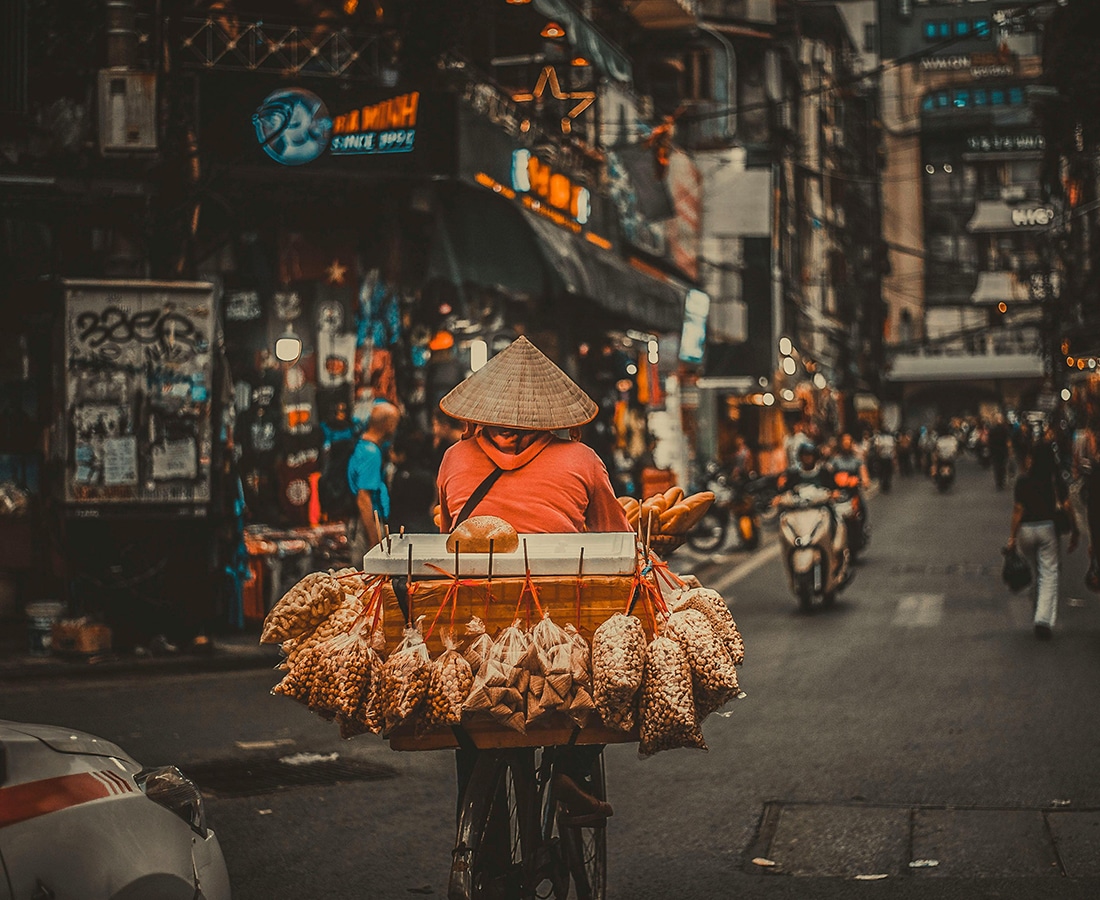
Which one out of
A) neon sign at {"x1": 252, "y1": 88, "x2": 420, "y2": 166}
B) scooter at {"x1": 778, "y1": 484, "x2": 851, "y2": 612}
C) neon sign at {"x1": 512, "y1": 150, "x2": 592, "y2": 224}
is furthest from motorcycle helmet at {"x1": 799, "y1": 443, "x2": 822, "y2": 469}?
neon sign at {"x1": 252, "y1": 88, "x2": 420, "y2": 166}

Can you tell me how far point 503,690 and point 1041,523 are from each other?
9.53 metres

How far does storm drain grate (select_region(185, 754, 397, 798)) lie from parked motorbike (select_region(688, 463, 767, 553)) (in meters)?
14.2

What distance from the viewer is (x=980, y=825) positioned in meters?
6.57

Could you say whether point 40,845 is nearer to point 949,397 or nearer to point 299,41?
point 299,41

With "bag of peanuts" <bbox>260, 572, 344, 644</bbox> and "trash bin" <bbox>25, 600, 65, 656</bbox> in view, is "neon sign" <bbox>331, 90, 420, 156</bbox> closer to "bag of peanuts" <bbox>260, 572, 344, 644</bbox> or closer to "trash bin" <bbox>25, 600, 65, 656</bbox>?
"trash bin" <bbox>25, 600, 65, 656</bbox>

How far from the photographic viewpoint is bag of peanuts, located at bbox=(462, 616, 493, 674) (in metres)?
4.17

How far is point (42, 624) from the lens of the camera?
1200cm

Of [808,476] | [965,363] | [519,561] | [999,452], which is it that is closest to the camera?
[519,561]

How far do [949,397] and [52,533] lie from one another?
10331cm

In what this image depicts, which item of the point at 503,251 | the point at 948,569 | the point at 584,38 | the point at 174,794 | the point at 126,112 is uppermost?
the point at 584,38

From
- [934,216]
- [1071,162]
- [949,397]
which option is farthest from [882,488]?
[934,216]

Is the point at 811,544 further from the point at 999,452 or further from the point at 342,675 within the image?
the point at 999,452

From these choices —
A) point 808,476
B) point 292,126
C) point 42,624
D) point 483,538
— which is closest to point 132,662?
point 42,624

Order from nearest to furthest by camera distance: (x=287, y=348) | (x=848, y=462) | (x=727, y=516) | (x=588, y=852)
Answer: (x=588, y=852), (x=287, y=348), (x=727, y=516), (x=848, y=462)
